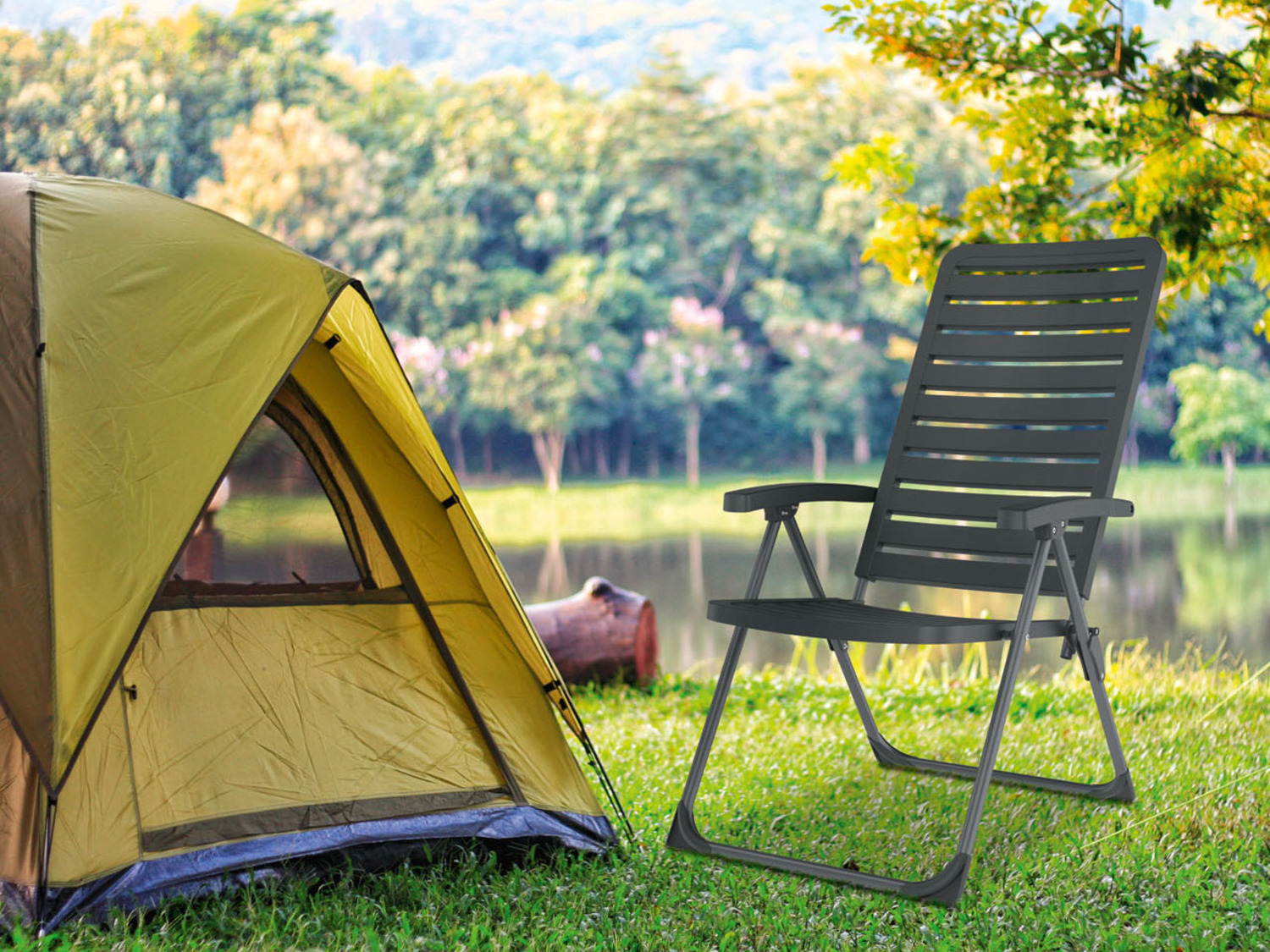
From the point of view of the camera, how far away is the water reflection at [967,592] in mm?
10859

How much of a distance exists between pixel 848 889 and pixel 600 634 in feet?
8.52

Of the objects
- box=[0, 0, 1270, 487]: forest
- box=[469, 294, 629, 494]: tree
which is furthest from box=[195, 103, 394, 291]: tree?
box=[469, 294, 629, 494]: tree

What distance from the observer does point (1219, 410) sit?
83.1 feet

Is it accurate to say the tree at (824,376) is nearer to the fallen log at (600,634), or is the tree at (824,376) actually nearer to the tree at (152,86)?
the tree at (152,86)

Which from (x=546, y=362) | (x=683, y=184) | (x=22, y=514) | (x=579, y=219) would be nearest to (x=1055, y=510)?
(x=22, y=514)

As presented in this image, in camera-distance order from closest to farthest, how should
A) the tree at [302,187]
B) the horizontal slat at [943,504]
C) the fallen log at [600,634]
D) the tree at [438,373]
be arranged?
the horizontal slat at [943,504] → the fallen log at [600,634] → the tree at [302,187] → the tree at [438,373]

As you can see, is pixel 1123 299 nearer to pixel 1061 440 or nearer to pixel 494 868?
pixel 1061 440

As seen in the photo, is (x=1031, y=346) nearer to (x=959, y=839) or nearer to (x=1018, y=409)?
(x=1018, y=409)

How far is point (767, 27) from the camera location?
1682 inches

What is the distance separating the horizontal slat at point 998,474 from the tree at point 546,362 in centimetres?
2137

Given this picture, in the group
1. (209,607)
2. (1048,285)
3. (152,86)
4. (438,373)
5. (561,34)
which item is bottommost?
(438,373)

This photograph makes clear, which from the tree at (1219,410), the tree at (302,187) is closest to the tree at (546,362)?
the tree at (302,187)

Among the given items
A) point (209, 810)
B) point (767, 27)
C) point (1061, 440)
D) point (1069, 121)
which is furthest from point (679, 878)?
point (767, 27)

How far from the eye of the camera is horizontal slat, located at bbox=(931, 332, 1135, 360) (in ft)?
10.9
